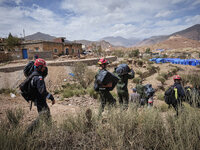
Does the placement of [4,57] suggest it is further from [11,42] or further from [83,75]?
[83,75]

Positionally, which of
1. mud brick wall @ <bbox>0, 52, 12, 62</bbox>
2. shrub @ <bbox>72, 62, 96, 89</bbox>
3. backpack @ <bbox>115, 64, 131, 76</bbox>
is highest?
mud brick wall @ <bbox>0, 52, 12, 62</bbox>

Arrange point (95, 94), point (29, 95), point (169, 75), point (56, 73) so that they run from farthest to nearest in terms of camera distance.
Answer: point (169, 75), point (56, 73), point (95, 94), point (29, 95)

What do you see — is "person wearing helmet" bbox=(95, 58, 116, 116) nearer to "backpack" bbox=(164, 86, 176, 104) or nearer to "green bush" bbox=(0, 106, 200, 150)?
"green bush" bbox=(0, 106, 200, 150)

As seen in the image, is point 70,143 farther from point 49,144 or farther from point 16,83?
point 16,83

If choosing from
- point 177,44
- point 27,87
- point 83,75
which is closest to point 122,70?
point 27,87

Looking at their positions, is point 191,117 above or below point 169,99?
above

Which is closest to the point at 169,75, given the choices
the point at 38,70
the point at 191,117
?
the point at 191,117

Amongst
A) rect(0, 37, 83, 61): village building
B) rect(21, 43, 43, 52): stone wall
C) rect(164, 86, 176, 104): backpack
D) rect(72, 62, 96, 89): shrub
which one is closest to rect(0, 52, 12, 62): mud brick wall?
rect(0, 37, 83, 61): village building

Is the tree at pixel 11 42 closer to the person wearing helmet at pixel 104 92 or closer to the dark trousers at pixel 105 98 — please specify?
the person wearing helmet at pixel 104 92

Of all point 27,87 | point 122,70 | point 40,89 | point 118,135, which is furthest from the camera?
point 122,70

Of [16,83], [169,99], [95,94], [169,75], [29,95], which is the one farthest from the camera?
[169,75]

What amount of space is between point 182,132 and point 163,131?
0.28 meters

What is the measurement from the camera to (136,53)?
Result: 32406mm

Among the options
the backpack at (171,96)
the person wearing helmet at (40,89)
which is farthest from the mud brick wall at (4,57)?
the backpack at (171,96)
